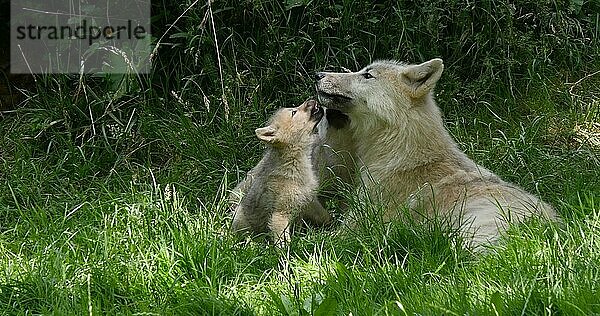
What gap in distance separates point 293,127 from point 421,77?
2.99ft

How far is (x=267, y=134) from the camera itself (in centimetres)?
579

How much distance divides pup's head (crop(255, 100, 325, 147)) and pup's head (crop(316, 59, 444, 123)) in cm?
12

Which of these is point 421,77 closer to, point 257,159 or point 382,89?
point 382,89

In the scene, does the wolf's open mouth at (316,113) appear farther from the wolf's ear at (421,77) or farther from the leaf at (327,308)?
the leaf at (327,308)

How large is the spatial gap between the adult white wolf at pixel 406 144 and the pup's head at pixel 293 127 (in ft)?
0.42

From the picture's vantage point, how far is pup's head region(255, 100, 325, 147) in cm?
579

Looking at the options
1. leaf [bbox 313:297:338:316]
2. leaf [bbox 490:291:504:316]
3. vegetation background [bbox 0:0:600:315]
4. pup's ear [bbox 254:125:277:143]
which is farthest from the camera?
pup's ear [bbox 254:125:277:143]

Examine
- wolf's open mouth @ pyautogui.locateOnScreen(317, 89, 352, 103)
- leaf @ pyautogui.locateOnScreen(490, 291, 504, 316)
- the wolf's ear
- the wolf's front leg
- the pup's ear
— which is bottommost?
the wolf's front leg

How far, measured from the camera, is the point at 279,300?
4.12m

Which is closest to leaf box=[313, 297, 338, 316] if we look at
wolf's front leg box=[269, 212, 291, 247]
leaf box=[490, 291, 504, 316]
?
leaf box=[490, 291, 504, 316]

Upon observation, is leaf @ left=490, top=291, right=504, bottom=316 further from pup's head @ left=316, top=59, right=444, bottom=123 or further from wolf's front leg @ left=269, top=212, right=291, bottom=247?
pup's head @ left=316, top=59, right=444, bottom=123

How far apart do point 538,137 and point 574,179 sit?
117 centimetres

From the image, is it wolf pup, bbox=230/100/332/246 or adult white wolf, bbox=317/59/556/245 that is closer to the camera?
adult white wolf, bbox=317/59/556/245

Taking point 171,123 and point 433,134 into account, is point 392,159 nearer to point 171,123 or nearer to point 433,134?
point 433,134
